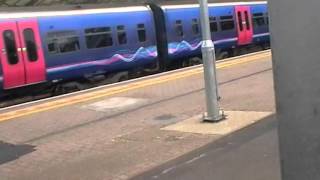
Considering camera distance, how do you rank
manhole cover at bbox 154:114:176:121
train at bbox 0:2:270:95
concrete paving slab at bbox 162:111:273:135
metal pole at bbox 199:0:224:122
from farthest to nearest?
1. train at bbox 0:2:270:95
2. manhole cover at bbox 154:114:176:121
3. metal pole at bbox 199:0:224:122
4. concrete paving slab at bbox 162:111:273:135

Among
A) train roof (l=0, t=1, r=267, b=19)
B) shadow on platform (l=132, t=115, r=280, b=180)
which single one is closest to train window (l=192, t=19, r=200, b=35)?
train roof (l=0, t=1, r=267, b=19)

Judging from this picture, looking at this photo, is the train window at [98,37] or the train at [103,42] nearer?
the train at [103,42]

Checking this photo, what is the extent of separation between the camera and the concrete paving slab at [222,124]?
26.4ft

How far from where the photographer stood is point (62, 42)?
16.4 metres

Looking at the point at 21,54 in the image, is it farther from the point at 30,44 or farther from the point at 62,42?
the point at 62,42

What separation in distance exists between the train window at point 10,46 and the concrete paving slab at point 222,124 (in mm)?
6892

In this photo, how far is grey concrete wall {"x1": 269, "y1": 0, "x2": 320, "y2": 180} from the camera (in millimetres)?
2375

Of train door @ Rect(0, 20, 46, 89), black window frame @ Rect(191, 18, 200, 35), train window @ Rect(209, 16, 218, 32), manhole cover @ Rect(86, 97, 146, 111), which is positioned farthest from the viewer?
train window @ Rect(209, 16, 218, 32)

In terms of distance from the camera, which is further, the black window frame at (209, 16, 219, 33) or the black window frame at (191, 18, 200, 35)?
the black window frame at (209, 16, 219, 33)

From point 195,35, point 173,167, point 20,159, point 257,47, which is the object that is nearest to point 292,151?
point 173,167

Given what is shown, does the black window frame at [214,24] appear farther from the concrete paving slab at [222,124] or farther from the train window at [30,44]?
the concrete paving slab at [222,124]

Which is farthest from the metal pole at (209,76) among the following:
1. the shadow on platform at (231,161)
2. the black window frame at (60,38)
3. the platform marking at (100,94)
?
the black window frame at (60,38)

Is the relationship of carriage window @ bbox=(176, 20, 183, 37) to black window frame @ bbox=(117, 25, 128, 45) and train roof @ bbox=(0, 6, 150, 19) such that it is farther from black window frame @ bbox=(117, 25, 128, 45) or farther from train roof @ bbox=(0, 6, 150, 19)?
black window frame @ bbox=(117, 25, 128, 45)

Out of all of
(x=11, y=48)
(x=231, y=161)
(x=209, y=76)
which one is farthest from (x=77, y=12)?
(x=231, y=161)
